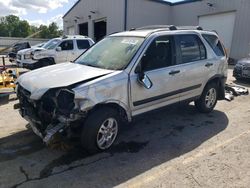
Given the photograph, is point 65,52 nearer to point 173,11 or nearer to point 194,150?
point 194,150

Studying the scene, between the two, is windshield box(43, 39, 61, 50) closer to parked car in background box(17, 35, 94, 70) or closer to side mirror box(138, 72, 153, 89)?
parked car in background box(17, 35, 94, 70)

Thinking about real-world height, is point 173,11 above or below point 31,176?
above

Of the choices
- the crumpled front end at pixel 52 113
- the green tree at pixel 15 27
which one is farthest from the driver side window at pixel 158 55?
the green tree at pixel 15 27

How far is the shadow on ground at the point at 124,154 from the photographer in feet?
11.7

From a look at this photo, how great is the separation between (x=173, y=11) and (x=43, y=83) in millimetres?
22307

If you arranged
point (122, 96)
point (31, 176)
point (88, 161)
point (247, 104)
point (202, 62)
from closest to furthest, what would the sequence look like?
1. point (31, 176)
2. point (88, 161)
3. point (122, 96)
4. point (202, 62)
5. point (247, 104)

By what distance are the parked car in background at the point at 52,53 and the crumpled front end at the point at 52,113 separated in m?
8.67

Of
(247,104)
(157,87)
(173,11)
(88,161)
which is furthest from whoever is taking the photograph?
(173,11)

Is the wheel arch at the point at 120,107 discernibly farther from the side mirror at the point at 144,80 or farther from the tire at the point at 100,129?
the side mirror at the point at 144,80

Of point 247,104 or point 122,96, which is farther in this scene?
point 247,104

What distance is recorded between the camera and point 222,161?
13.4 ft

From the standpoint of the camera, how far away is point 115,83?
13.6 ft

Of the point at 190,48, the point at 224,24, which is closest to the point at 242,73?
the point at 190,48

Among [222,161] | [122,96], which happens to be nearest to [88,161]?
[122,96]
